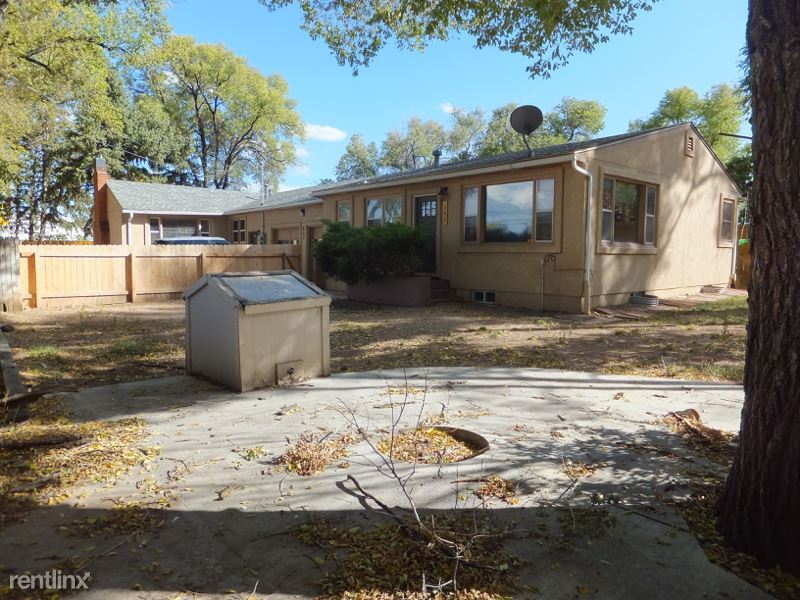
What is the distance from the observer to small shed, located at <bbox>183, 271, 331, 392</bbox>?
5.25 metres

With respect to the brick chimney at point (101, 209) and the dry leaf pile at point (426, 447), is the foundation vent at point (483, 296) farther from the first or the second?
the brick chimney at point (101, 209)

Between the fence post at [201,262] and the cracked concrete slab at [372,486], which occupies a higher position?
the fence post at [201,262]

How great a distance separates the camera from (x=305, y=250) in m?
19.8

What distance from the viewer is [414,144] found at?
2190 inches

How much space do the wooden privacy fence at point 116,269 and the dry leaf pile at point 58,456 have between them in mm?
10873

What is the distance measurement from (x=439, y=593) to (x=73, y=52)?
20.3m

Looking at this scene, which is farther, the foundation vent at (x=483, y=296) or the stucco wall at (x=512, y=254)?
the foundation vent at (x=483, y=296)

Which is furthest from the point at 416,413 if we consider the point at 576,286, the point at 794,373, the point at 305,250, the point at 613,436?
the point at 305,250

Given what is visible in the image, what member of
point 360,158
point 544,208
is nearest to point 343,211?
point 544,208

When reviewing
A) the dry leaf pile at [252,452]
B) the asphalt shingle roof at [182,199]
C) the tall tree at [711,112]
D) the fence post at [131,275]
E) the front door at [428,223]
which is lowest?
Answer: the dry leaf pile at [252,452]

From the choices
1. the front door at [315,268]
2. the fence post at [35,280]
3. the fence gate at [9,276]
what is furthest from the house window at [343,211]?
the fence gate at [9,276]

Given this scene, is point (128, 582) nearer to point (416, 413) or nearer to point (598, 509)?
point (598, 509)

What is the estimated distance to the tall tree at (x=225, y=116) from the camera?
131 ft

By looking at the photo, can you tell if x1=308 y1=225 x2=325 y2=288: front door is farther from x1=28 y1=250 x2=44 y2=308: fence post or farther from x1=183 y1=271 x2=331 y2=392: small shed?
x1=183 y1=271 x2=331 y2=392: small shed
